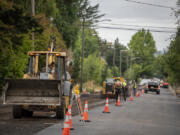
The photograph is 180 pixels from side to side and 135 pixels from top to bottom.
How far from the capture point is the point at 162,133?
1342 cm

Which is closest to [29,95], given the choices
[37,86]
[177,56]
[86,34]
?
[37,86]

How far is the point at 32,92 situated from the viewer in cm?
1571

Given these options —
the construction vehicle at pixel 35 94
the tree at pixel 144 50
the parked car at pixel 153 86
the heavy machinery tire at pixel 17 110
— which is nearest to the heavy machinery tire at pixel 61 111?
the construction vehicle at pixel 35 94

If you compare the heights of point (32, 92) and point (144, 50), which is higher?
point (144, 50)

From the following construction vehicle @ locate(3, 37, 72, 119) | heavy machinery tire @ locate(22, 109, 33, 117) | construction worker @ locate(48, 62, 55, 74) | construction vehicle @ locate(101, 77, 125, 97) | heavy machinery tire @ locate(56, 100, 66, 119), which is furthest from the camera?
construction vehicle @ locate(101, 77, 125, 97)

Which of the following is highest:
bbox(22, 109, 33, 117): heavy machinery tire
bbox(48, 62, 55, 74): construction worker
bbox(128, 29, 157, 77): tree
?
bbox(128, 29, 157, 77): tree

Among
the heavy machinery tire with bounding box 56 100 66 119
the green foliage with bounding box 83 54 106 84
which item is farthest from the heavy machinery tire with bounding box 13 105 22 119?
the green foliage with bounding box 83 54 106 84

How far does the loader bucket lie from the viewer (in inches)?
609

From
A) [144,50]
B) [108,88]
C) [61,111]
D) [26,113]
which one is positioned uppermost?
[144,50]

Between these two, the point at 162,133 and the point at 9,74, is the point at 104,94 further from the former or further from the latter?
the point at 162,133

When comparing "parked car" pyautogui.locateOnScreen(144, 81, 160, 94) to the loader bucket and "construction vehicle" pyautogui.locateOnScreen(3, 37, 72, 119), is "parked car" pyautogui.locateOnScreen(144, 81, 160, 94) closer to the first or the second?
"construction vehicle" pyautogui.locateOnScreen(3, 37, 72, 119)

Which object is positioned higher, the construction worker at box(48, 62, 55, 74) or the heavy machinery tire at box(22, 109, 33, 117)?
the construction worker at box(48, 62, 55, 74)

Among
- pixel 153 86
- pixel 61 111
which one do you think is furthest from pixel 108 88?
pixel 61 111

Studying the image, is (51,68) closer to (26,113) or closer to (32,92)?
(32,92)
